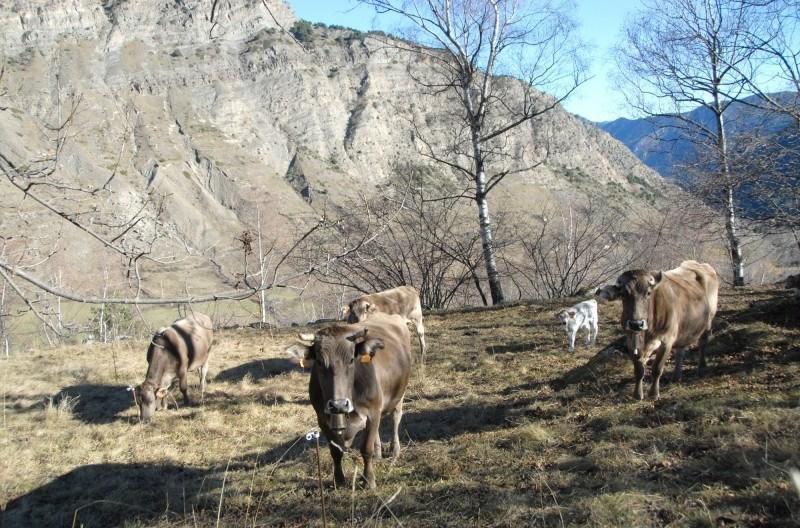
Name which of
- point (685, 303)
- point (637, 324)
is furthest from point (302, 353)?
point (685, 303)

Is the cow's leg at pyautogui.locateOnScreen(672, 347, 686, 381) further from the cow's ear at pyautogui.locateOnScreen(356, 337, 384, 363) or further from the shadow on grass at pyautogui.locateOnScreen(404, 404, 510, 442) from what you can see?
the cow's ear at pyautogui.locateOnScreen(356, 337, 384, 363)

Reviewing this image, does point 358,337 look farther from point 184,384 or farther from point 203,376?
point 203,376

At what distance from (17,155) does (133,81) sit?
130m

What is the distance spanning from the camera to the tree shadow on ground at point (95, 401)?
9.78 m

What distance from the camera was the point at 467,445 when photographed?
21.0 ft

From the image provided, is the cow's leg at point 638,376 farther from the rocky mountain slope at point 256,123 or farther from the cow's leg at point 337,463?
the rocky mountain slope at point 256,123

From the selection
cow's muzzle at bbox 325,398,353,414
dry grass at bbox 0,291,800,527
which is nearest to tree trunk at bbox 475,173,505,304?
dry grass at bbox 0,291,800,527

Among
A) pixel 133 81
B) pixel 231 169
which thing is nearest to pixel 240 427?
pixel 231 169

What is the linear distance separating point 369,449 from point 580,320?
7.16m

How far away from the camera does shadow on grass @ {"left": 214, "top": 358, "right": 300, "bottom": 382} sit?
11.6 meters

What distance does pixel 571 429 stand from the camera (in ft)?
20.7

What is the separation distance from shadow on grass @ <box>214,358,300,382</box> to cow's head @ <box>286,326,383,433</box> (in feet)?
20.7

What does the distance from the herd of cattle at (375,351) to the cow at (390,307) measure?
0.70 feet

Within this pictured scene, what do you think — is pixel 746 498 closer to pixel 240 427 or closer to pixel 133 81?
pixel 240 427
